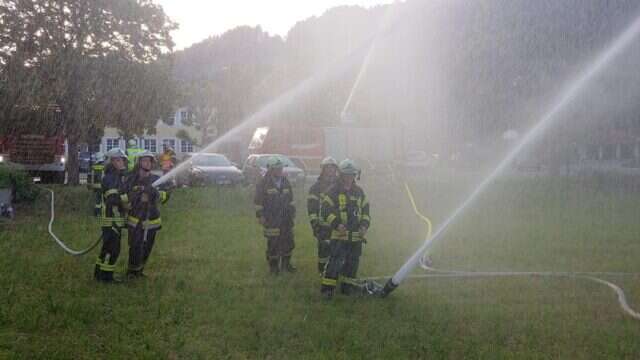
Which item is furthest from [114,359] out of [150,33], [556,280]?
[150,33]

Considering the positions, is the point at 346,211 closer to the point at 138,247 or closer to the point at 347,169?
the point at 347,169

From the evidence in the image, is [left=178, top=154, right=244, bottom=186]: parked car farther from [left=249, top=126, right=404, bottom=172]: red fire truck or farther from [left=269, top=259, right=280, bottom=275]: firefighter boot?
[left=269, top=259, right=280, bottom=275]: firefighter boot

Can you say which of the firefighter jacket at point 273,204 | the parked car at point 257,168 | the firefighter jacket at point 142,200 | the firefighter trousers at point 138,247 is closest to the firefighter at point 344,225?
the firefighter jacket at point 273,204

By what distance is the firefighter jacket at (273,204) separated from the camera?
461 inches

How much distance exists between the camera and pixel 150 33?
1179 inches

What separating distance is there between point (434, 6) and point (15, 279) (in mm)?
18411

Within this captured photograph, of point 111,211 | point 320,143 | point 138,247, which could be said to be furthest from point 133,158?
point 320,143

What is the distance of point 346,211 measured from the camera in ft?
32.7

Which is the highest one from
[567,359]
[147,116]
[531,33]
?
[531,33]

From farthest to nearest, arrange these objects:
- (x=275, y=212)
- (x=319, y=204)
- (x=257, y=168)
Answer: (x=257, y=168)
(x=275, y=212)
(x=319, y=204)

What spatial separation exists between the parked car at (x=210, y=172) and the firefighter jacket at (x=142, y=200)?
60.2 ft

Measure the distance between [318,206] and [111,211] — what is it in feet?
9.49

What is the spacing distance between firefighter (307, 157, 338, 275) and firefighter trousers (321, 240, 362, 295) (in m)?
0.46

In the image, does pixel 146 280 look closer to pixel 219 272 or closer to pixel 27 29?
pixel 219 272
